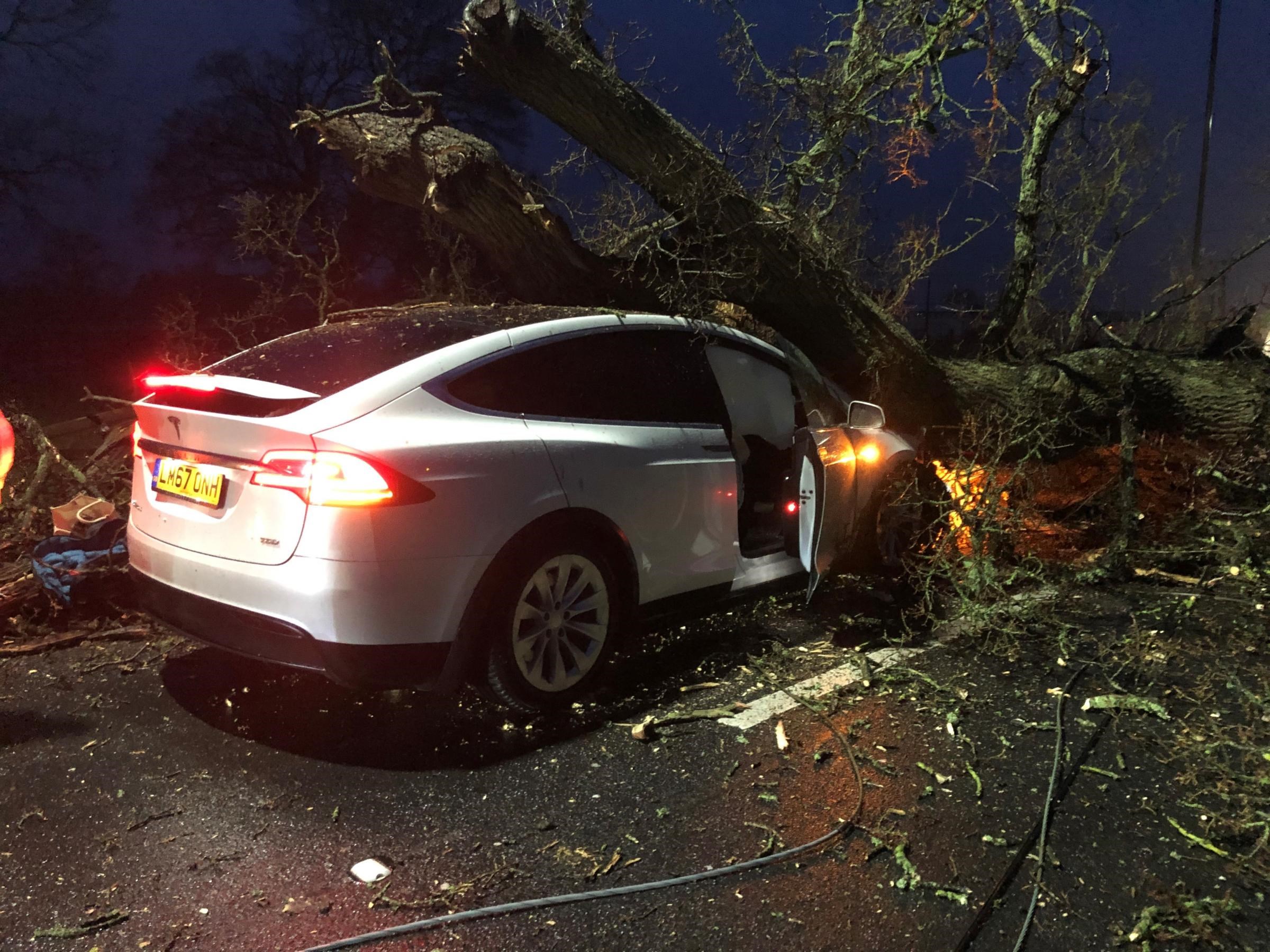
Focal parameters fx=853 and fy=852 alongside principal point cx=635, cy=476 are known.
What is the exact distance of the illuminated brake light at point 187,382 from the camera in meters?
3.20

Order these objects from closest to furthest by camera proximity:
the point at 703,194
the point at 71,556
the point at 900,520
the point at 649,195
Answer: the point at 71,556
the point at 900,520
the point at 703,194
the point at 649,195

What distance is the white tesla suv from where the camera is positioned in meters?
2.86

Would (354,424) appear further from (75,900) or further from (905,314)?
(905,314)

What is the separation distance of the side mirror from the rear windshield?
170 cm

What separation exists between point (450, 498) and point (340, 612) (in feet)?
1.72

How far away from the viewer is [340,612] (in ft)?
9.26

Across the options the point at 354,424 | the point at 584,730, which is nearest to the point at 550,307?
the point at 354,424

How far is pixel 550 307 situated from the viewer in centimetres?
407

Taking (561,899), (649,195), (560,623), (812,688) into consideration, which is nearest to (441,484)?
(560,623)

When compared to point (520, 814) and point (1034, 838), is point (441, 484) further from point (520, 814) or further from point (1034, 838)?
point (1034, 838)

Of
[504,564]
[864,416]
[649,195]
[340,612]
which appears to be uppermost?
[649,195]

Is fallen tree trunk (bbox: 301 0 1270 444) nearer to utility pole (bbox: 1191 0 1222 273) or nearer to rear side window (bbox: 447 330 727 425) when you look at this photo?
rear side window (bbox: 447 330 727 425)

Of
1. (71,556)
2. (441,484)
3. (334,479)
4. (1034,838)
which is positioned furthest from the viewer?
(71,556)

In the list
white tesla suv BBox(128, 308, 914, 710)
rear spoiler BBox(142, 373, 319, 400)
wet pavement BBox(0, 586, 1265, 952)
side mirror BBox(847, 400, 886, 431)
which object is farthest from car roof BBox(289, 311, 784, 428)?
wet pavement BBox(0, 586, 1265, 952)
